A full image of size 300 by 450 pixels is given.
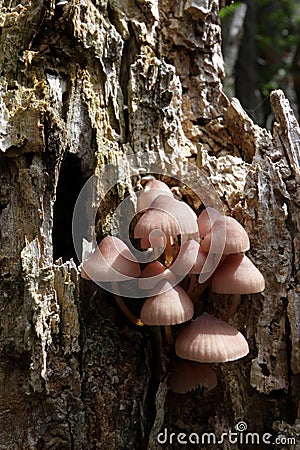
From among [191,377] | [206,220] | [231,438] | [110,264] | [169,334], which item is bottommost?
[231,438]

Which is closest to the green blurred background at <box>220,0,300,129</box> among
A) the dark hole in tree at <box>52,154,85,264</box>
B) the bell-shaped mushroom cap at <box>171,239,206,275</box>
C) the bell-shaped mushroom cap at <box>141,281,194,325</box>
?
the dark hole in tree at <box>52,154,85,264</box>

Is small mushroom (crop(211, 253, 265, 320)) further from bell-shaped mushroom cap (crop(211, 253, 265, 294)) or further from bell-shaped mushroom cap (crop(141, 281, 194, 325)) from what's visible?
bell-shaped mushroom cap (crop(141, 281, 194, 325))

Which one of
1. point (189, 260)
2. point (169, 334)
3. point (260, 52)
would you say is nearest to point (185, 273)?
point (189, 260)

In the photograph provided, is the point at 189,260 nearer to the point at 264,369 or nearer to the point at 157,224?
the point at 157,224

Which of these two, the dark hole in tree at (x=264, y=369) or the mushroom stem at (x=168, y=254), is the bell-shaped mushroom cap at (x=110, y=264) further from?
the dark hole in tree at (x=264, y=369)

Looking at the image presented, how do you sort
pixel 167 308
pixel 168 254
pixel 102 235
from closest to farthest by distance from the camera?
1. pixel 167 308
2. pixel 168 254
3. pixel 102 235

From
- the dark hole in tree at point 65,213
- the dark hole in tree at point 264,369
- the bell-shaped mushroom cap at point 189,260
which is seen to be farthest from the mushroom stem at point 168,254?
the dark hole in tree at point 264,369
